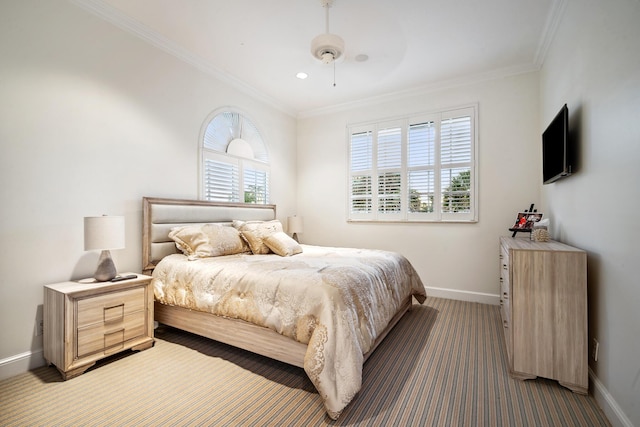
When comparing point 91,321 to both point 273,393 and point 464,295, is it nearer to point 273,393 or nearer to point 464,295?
point 273,393

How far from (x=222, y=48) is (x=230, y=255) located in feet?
7.73

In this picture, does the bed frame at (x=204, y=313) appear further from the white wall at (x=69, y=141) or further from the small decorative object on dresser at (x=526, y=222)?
the small decorative object on dresser at (x=526, y=222)

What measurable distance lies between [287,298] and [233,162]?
255cm

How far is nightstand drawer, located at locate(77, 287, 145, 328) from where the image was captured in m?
2.11

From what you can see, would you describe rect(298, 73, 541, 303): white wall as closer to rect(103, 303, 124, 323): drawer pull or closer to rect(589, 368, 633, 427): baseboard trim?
rect(589, 368, 633, 427): baseboard trim

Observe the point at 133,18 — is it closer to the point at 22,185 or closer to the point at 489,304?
the point at 22,185

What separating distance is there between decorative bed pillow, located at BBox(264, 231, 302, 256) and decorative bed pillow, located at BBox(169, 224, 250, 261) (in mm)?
366

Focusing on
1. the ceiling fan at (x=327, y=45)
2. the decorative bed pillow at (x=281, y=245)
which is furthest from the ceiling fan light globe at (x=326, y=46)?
the decorative bed pillow at (x=281, y=245)

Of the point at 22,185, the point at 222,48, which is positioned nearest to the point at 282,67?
the point at 222,48

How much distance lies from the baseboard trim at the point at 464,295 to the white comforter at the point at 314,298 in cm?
136

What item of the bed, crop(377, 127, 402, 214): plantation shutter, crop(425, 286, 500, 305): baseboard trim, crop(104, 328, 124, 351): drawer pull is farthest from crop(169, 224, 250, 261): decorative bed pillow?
crop(425, 286, 500, 305): baseboard trim

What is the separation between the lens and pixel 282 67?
3.66 metres

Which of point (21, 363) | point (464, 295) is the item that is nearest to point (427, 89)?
point (464, 295)

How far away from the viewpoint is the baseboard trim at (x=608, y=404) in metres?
1.48
